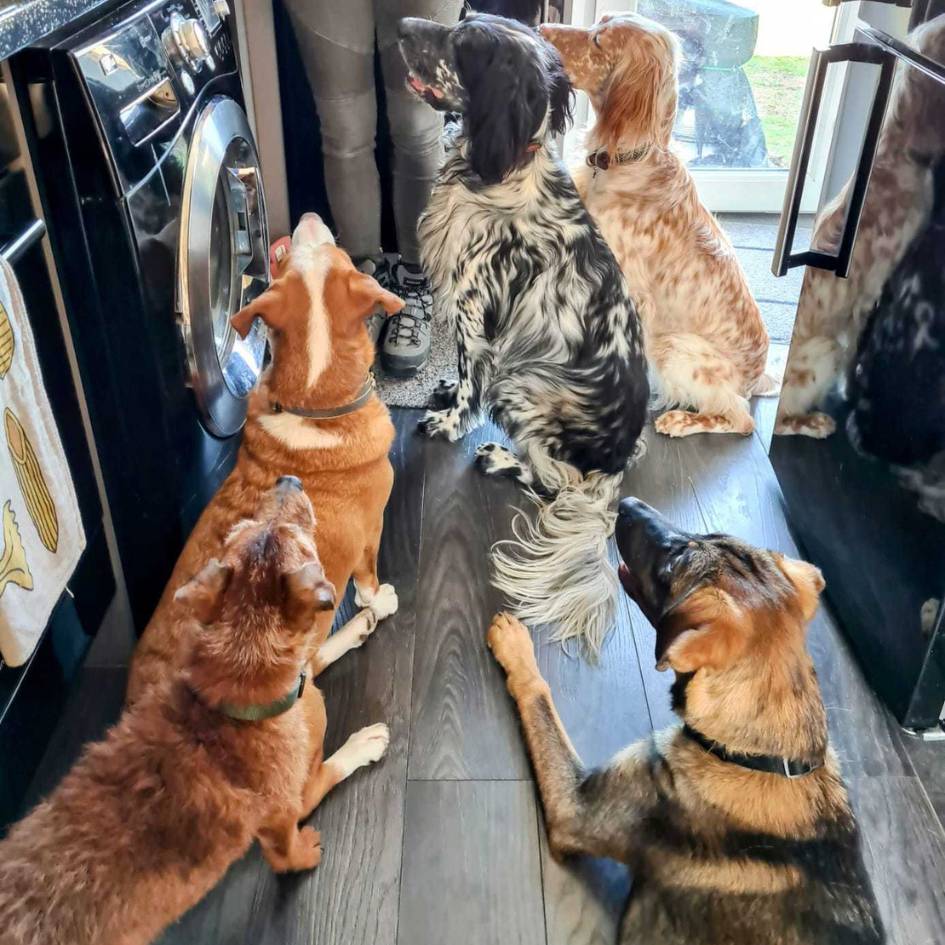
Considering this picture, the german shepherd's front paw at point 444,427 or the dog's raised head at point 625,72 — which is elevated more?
the dog's raised head at point 625,72

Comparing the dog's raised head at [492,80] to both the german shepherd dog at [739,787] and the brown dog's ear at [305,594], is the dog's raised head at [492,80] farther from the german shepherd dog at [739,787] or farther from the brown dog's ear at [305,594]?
the brown dog's ear at [305,594]

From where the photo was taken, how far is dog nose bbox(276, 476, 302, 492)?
1.47m

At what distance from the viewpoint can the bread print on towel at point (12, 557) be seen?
3.82ft

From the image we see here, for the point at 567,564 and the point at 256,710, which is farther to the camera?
the point at 567,564

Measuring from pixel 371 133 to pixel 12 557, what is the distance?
Answer: 1.84 metres

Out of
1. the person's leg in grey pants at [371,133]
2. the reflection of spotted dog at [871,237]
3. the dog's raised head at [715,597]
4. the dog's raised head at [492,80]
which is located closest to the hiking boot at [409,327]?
the person's leg in grey pants at [371,133]

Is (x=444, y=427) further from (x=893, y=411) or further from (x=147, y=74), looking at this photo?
(x=147, y=74)

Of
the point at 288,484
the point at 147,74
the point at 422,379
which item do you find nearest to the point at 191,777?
the point at 288,484

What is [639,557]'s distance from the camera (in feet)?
4.88

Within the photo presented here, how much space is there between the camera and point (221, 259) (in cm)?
194

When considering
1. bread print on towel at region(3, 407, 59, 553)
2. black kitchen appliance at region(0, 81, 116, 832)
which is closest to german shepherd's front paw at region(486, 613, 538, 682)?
black kitchen appliance at region(0, 81, 116, 832)

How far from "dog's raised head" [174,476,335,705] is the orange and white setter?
1.61m

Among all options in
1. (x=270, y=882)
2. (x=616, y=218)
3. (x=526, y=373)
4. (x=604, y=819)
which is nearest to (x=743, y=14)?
(x=616, y=218)

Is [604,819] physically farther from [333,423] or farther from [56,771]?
[56,771]
